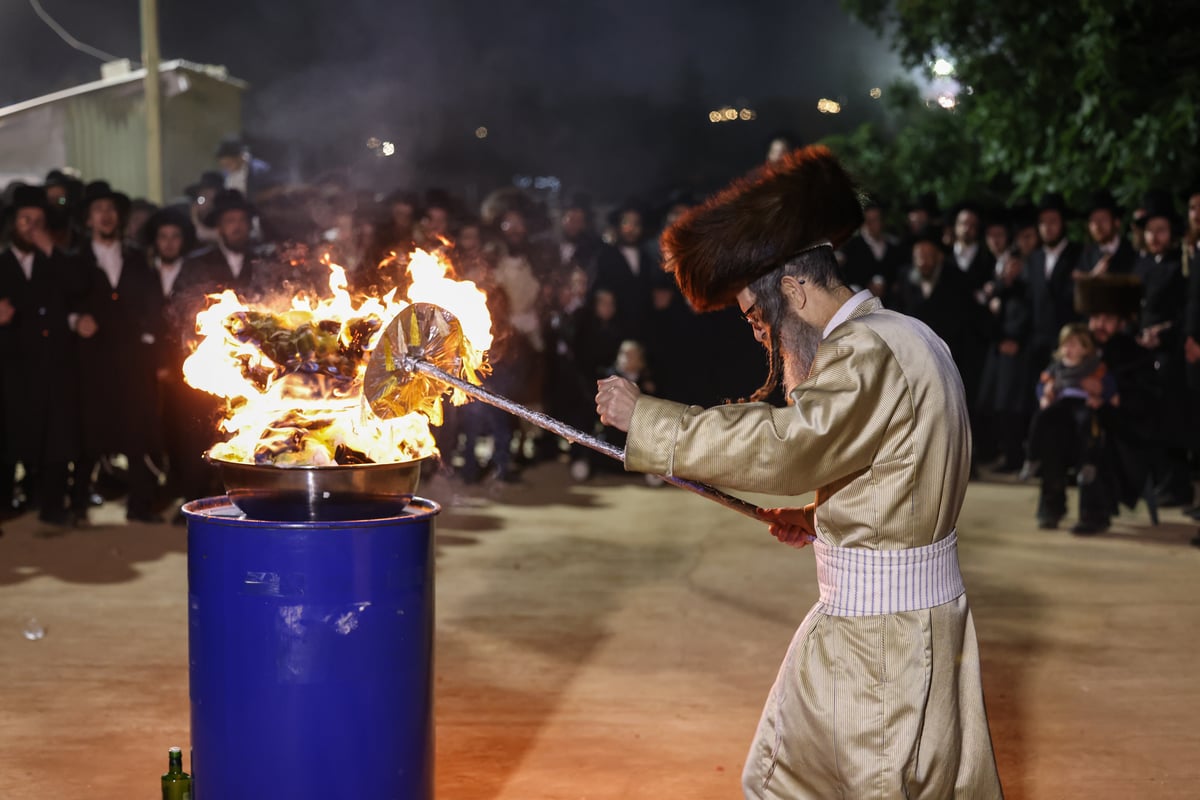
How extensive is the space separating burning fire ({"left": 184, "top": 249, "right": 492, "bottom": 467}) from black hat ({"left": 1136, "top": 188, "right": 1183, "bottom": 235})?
7.65 meters

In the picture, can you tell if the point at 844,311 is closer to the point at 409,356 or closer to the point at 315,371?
the point at 409,356

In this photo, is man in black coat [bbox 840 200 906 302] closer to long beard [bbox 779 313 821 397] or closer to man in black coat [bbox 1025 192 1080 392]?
man in black coat [bbox 1025 192 1080 392]

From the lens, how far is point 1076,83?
11258mm

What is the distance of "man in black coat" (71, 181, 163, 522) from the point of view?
8.66 meters

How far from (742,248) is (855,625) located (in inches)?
32.4

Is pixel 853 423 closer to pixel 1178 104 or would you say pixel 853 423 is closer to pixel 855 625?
pixel 855 625

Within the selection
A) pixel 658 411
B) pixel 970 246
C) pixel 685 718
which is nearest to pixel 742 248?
pixel 658 411

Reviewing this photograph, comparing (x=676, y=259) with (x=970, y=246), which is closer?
(x=676, y=259)

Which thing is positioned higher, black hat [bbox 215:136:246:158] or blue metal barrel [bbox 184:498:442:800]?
black hat [bbox 215:136:246:158]

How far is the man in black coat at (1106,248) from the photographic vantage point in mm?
9961

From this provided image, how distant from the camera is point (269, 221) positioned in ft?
34.4

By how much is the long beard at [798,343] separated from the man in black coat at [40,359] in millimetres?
6747

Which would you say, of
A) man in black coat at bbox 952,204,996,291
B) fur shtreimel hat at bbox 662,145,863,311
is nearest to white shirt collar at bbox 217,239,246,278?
man in black coat at bbox 952,204,996,291

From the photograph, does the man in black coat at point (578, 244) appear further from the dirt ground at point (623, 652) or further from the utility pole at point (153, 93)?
the utility pole at point (153, 93)
